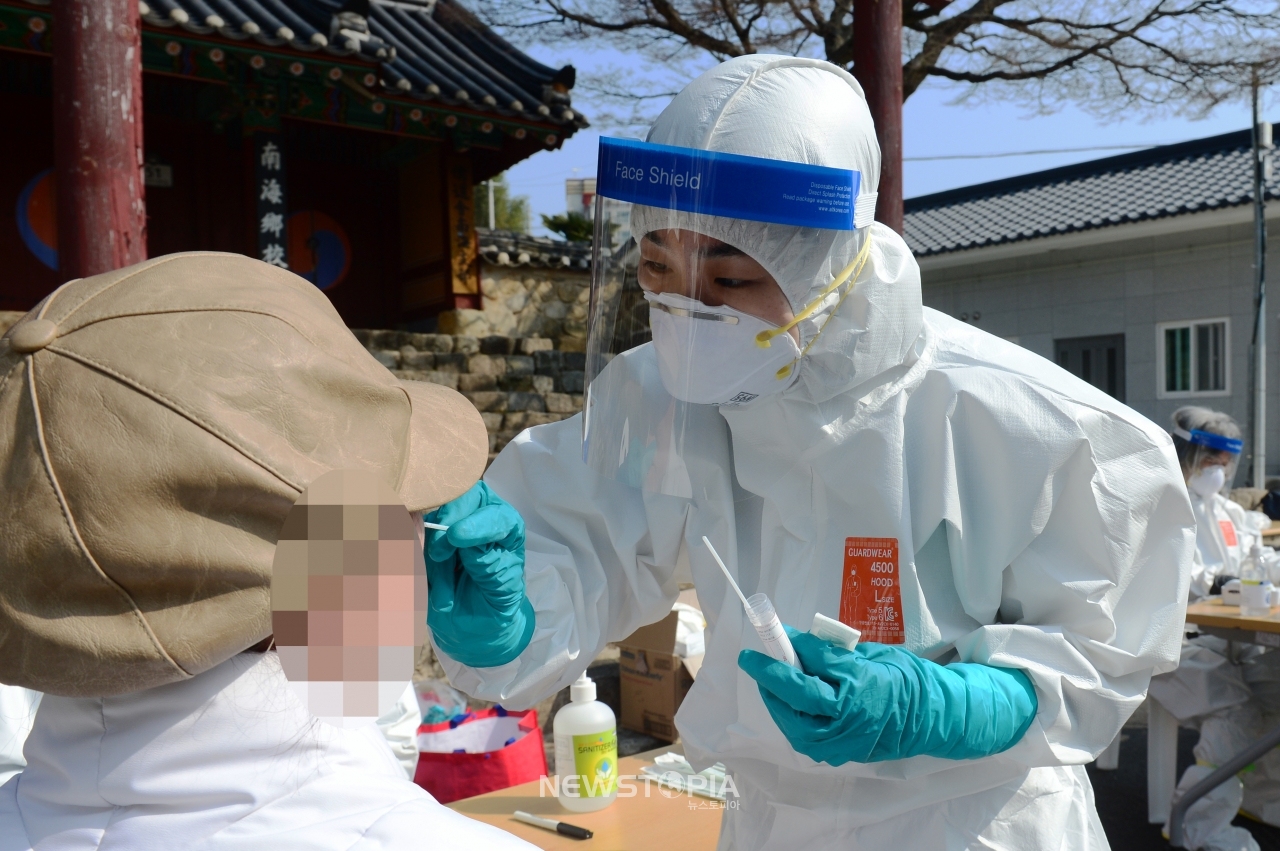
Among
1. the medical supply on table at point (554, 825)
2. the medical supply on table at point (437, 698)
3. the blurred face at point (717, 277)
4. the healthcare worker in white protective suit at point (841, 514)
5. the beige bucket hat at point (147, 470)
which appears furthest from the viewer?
the medical supply on table at point (437, 698)

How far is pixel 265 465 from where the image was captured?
29.0 inches

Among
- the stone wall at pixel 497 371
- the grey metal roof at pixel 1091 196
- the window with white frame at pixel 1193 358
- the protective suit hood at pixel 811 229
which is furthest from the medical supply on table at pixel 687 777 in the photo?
the window with white frame at pixel 1193 358

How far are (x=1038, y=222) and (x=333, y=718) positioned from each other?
45.1 feet

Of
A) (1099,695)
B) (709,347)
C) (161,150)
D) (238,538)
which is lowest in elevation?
(1099,695)

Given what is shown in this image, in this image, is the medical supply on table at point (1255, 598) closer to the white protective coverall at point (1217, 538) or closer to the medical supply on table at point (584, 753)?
the white protective coverall at point (1217, 538)

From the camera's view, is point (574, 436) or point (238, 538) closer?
point (238, 538)

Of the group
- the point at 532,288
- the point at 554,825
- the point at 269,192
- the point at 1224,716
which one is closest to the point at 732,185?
the point at 554,825

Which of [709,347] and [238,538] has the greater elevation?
[709,347]

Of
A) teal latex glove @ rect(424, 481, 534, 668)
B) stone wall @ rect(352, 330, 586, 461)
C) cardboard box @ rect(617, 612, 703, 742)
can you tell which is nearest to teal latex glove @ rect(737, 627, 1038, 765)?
teal latex glove @ rect(424, 481, 534, 668)

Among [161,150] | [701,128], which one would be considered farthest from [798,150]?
[161,150]

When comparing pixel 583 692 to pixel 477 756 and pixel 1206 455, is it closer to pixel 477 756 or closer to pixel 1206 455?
pixel 477 756

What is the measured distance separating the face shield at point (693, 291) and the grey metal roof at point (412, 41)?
223 inches

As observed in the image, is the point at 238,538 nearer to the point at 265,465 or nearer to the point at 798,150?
the point at 265,465

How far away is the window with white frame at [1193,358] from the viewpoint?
37.4 feet
